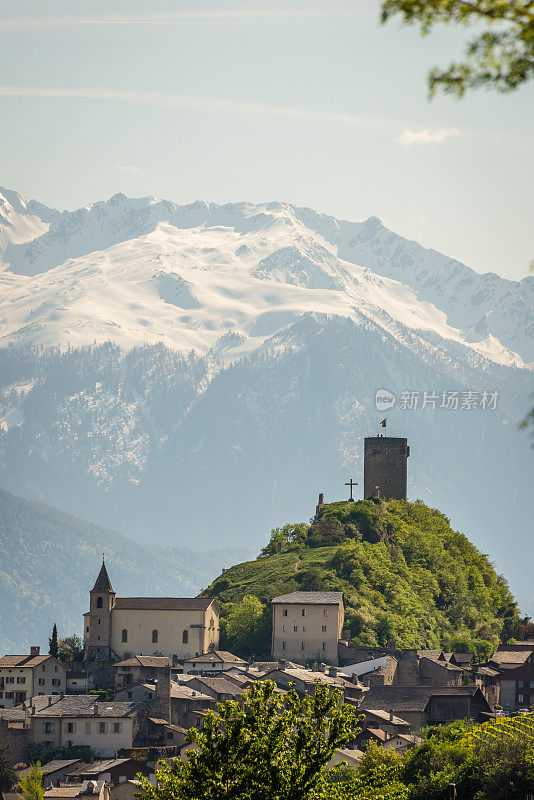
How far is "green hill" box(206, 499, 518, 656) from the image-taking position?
475 ft

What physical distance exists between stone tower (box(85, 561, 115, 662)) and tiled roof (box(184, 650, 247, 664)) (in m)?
8.59

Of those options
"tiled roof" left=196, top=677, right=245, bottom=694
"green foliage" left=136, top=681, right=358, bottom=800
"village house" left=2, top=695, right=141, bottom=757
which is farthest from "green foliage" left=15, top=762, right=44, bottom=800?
"green foliage" left=136, top=681, right=358, bottom=800

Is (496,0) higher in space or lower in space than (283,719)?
higher

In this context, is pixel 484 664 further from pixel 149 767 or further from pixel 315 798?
pixel 315 798

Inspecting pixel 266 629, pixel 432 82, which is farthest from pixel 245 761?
pixel 266 629

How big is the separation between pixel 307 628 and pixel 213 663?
913 cm

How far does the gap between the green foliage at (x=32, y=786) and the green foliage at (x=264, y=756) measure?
189 feet

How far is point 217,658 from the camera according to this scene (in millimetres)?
132125

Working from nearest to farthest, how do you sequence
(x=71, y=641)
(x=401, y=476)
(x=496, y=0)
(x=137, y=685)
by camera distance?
(x=496, y=0) → (x=137, y=685) → (x=71, y=641) → (x=401, y=476)

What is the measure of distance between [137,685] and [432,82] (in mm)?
106505

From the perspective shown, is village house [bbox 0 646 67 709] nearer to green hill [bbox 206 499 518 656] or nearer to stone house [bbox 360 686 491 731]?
green hill [bbox 206 499 518 656]

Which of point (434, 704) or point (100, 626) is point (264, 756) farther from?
point (100, 626)

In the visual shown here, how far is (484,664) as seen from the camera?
455ft

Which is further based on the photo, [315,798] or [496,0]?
[315,798]
